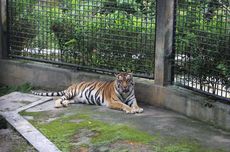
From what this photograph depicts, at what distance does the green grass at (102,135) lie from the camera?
6625 millimetres

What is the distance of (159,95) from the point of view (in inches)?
335

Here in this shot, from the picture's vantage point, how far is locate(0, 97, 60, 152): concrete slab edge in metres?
6.67

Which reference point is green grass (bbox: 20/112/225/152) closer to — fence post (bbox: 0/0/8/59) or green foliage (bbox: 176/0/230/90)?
green foliage (bbox: 176/0/230/90)

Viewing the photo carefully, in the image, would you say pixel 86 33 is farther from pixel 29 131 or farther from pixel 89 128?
pixel 29 131

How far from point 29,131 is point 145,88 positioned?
2.29 m

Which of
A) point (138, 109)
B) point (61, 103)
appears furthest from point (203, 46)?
point (61, 103)

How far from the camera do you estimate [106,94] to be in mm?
8852

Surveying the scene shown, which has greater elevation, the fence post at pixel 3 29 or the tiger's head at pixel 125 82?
Answer: the fence post at pixel 3 29

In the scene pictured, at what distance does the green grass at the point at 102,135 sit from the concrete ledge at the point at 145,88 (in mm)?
858

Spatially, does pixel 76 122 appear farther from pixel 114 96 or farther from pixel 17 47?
pixel 17 47

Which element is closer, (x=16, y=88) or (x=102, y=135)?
(x=102, y=135)

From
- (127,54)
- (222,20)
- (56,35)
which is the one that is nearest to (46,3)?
(56,35)

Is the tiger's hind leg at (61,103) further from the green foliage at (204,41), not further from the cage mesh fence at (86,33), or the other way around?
the green foliage at (204,41)

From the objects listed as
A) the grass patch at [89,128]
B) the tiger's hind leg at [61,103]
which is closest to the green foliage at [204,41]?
the grass patch at [89,128]
